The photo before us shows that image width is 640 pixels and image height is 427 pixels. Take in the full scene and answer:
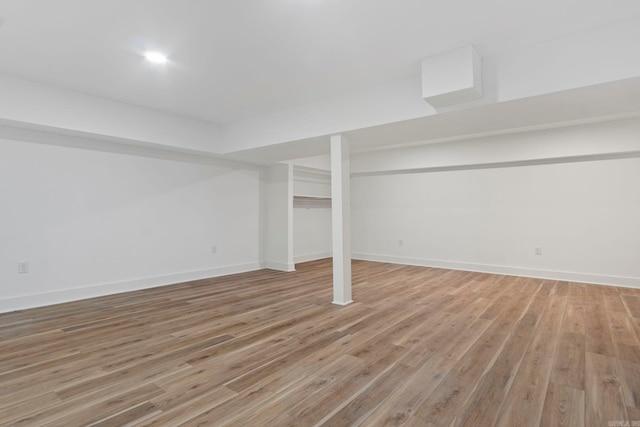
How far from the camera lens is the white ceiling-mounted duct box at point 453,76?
271 centimetres

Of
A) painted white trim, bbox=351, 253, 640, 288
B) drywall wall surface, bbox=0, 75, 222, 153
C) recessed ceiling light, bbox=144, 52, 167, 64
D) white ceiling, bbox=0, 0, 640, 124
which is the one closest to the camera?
white ceiling, bbox=0, 0, 640, 124

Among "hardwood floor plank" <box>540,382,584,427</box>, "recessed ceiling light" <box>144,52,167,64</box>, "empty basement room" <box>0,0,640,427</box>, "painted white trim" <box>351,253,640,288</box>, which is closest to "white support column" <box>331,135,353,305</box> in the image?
"empty basement room" <box>0,0,640,427</box>

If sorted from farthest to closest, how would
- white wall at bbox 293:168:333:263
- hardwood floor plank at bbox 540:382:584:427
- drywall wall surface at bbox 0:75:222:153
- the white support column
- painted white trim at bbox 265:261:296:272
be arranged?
white wall at bbox 293:168:333:263, painted white trim at bbox 265:261:296:272, the white support column, drywall wall surface at bbox 0:75:222:153, hardwood floor plank at bbox 540:382:584:427

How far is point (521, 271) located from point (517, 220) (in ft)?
2.94

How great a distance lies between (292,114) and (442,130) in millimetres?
1949

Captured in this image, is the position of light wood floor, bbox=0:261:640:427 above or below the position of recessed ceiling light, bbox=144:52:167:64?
below

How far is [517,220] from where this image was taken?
5586mm

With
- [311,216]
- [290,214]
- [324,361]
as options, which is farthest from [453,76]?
[311,216]

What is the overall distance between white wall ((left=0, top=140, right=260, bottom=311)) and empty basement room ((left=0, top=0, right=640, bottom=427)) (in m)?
0.03

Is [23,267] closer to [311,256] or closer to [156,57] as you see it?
[156,57]

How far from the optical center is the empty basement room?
1989mm

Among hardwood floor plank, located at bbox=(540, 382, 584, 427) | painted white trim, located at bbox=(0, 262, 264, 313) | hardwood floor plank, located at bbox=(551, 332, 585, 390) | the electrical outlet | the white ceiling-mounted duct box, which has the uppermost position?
the white ceiling-mounted duct box

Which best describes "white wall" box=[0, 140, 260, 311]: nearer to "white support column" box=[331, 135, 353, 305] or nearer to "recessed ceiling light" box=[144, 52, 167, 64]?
"recessed ceiling light" box=[144, 52, 167, 64]

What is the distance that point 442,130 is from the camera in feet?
12.5
